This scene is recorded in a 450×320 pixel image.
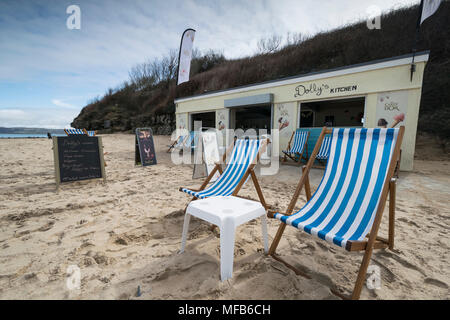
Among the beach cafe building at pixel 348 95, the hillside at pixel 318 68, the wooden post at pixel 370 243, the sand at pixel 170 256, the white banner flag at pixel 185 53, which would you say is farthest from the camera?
the hillside at pixel 318 68

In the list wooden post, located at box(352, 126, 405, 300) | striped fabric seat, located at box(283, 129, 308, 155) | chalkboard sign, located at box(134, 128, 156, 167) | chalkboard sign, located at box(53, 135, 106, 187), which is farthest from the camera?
striped fabric seat, located at box(283, 129, 308, 155)

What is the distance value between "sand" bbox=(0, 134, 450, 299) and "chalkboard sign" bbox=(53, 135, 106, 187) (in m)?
0.75

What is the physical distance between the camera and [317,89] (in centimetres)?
622

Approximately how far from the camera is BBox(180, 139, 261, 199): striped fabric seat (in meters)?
2.34

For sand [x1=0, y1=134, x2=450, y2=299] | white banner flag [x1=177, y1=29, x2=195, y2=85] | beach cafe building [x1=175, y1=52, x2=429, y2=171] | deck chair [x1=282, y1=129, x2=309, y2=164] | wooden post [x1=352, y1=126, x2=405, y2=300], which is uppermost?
white banner flag [x1=177, y1=29, x2=195, y2=85]

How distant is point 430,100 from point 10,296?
14.9 m

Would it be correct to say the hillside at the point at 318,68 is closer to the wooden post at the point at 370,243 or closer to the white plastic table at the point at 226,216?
the wooden post at the point at 370,243

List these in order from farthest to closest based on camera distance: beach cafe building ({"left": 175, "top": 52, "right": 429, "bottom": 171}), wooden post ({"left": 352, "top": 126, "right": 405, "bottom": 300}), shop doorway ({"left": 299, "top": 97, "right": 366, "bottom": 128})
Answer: shop doorway ({"left": 299, "top": 97, "right": 366, "bottom": 128}) < beach cafe building ({"left": 175, "top": 52, "right": 429, "bottom": 171}) < wooden post ({"left": 352, "top": 126, "right": 405, "bottom": 300})

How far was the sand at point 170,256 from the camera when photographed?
1288 millimetres

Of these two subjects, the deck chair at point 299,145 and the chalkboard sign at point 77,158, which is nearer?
the chalkboard sign at point 77,158

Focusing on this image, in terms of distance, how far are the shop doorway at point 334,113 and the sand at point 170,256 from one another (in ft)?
30.0

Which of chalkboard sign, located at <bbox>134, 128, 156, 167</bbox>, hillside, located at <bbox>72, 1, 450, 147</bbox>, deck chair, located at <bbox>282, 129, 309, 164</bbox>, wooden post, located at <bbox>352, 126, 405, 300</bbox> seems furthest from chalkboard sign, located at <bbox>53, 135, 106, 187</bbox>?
hillside, located at <bbox>72, 1, 450, 147</bbox>

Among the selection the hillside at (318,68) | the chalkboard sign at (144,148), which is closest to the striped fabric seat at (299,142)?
the chalkboard sign at (144,148)

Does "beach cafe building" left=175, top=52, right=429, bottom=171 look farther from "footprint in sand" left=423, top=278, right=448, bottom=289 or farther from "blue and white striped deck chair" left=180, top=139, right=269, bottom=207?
"footprint in sand" left=423, top=278, right=448, bottom=289
